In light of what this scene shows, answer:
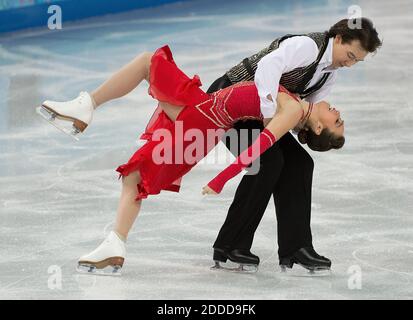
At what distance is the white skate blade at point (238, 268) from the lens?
4980mm

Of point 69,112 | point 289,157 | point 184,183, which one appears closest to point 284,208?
point 289,157

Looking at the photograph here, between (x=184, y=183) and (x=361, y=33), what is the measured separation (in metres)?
1.77

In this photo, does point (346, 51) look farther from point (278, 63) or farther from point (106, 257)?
point (106, 257)

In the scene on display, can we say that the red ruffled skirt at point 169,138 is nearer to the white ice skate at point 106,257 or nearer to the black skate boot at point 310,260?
the white ice skate at point 106,257

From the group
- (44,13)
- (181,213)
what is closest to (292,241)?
(181,213)

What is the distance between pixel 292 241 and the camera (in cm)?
497

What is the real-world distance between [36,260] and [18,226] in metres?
0.52

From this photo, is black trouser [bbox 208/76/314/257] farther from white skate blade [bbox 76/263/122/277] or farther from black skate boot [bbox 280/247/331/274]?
white skate blade [bbox 76/263/122/277]

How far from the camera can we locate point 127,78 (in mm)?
4852

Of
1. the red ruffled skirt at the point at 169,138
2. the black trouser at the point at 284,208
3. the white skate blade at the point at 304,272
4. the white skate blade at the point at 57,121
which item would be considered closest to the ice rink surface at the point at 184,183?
the white skate blade at the point at 304,272

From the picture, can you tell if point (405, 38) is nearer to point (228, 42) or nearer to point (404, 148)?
point (228, 42)

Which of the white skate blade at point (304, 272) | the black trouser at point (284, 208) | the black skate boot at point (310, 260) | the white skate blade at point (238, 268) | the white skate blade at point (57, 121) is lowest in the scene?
the white skate blade at point (304, 272)

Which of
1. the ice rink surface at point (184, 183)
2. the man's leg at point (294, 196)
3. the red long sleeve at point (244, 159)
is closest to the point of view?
the red long sleeve at point (244, 159)

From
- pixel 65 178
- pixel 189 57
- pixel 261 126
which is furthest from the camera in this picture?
pixel 189 57
